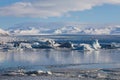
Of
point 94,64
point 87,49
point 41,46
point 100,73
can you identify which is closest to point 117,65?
point 94,64

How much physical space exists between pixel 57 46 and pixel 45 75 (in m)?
21.1

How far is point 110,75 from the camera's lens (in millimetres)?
18203

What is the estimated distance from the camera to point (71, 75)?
59.1 feet

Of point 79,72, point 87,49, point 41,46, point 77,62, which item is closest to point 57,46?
point 41,46

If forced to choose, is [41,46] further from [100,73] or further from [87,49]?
[100,73]

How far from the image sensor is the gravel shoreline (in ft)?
56.0

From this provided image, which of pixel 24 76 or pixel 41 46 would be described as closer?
pixel 24 76

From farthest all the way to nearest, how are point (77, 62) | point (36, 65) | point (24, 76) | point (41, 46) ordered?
point (41, 46) < point (77, 62) < point (36, 65) < point (24, 76)

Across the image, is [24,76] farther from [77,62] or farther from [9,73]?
[77,62]

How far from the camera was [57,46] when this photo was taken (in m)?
38.8

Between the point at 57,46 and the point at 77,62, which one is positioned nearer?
the point at 77,62

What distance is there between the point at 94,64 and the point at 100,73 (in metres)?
4.32

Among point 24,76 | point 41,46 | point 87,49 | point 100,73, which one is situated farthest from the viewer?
point 41,46

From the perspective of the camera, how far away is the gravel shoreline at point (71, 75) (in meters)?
17.1
